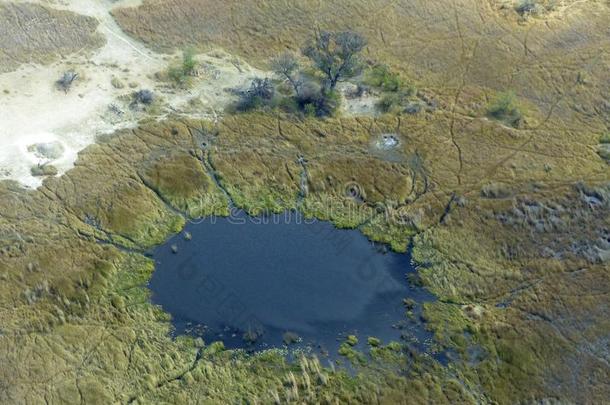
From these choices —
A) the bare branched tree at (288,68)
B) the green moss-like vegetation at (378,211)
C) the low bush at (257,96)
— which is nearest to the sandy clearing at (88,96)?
the low bush at (257,96)

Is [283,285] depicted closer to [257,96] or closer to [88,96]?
[257,96]

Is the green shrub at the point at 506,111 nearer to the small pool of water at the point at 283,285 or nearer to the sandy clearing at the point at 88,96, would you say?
the small pool of water at the point at 283,285

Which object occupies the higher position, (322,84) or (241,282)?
(322,84)

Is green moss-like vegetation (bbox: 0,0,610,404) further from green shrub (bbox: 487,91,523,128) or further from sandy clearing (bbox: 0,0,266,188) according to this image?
sandy clearing (bbox: 0,0,266,188)

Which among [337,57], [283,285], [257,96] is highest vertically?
[337,57]

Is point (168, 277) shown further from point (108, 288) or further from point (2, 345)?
point (2, 345)

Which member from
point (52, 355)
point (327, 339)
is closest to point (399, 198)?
point (327, 339)

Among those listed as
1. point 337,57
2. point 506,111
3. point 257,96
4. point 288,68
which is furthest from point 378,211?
point 337,57
